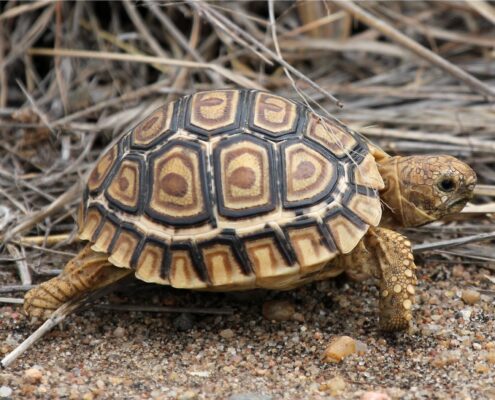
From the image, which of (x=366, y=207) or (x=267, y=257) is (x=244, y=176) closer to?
(x=267, y=257)

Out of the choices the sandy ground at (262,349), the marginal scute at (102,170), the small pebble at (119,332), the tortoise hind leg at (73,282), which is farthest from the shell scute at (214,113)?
the small pebble at (119,332)

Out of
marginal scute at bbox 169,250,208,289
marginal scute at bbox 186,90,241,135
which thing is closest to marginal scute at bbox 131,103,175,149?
marginal scute at bbox 186,90,241,135

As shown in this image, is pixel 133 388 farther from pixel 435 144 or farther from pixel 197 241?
pixel 435 144

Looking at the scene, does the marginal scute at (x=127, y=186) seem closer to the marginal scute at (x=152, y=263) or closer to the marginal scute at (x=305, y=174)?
the marginal scute at (x=152, y=263)

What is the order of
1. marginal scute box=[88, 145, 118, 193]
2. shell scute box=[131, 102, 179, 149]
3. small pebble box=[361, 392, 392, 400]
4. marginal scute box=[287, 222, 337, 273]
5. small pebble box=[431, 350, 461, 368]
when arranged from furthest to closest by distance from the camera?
marginal scute box=[88, 145, 118, 193] < shell scute box=[131, 102, 179, 149] < marginal scute box=[287, 222, 337, 273] < small pebble box=[431, 350, 461, 368] < small pebble box=[361, 392, 392, 400]

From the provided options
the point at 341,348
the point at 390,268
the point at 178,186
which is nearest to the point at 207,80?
the point at 178,186

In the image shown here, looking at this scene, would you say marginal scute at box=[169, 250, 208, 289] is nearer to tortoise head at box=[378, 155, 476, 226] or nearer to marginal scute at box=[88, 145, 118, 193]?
marginal scute at box=[88, 145, 118, 193]

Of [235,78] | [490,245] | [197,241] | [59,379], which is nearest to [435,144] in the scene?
[490,245]
